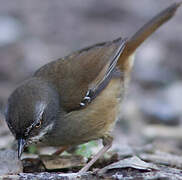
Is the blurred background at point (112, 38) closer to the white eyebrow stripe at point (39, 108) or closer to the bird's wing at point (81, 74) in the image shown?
the bird's wing at point (81, 74)

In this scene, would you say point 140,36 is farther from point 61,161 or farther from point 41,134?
point 61,161

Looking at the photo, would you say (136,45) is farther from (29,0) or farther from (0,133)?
(29,0)

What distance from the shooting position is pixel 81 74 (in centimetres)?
596

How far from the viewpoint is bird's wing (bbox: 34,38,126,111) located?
230 inches

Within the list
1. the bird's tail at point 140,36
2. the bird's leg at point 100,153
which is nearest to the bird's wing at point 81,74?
the bird's tail at point 140,36

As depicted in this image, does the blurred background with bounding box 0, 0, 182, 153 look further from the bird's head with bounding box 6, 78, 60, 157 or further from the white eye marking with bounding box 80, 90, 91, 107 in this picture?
the bird's head with bounding box 6, 78, 60, 157

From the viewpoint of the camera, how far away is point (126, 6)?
12461 mm

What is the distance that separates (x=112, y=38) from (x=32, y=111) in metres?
6.04

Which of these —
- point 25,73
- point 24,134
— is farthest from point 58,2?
point 24,134

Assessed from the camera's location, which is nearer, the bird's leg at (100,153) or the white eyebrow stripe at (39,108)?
the bird's leg at (100,153)

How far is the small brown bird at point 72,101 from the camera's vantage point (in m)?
5.27

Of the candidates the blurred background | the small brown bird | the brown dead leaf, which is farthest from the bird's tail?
the brown dead leaf

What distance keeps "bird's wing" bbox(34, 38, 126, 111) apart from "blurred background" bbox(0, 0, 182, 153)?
3.74 feet

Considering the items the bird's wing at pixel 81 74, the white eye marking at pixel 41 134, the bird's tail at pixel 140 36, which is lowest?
the white eye marking at pixel 41 134
